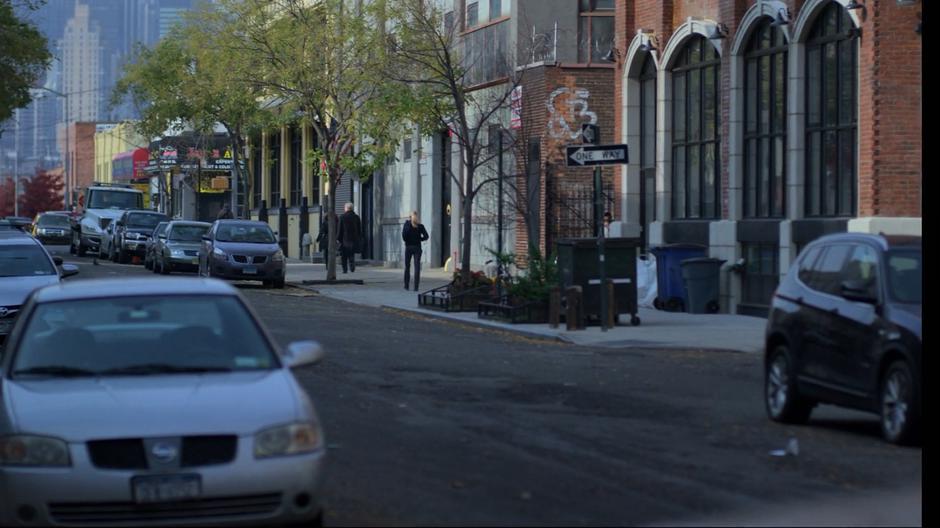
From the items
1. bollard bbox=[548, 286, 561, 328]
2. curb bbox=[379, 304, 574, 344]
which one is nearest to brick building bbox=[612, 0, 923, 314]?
bollard bbox=[548, 286, 561, 328]

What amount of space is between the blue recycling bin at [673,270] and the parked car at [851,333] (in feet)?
46.0

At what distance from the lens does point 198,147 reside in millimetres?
67938

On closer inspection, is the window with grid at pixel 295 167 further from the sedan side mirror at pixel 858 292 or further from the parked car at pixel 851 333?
the sedan side mirror at pixel 858 292

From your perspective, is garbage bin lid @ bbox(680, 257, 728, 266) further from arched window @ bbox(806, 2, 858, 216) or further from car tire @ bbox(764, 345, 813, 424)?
car tire @ bbox(764, 345, 813, 424)

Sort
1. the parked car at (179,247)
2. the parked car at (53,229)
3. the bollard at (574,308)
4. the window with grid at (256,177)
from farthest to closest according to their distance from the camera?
the parked car at (53,229) < the window with grid at (256,177) < the parked car at (179,247) < the bollard at (574,308)

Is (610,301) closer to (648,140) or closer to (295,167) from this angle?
(648,140)

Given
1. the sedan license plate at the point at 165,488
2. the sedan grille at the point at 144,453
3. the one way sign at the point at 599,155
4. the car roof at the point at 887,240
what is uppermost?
the one way sign at the point at 599,155

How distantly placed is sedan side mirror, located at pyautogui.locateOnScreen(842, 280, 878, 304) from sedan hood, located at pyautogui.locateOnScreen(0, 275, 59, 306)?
36.9 ft

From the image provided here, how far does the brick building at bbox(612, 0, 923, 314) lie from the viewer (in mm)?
22766

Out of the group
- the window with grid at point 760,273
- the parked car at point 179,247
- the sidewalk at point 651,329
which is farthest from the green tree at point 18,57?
the window with grid at point 760,273

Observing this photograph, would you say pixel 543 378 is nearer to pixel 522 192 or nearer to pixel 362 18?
pixel 522 192

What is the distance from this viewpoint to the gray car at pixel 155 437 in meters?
7.73

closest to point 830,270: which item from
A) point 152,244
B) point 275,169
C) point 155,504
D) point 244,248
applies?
point 155,504
